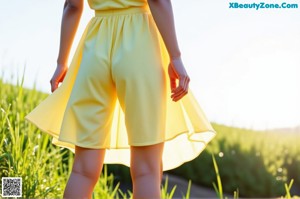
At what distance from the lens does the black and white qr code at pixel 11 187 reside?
2707 mm

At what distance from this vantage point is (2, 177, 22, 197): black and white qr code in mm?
2707

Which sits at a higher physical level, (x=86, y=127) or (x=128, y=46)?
(x=128, y=46)

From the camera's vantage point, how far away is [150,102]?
82.6 inches

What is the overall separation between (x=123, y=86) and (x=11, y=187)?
963mm

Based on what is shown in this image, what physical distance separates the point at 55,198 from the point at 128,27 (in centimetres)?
139

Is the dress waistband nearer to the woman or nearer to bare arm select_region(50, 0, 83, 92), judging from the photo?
the woman

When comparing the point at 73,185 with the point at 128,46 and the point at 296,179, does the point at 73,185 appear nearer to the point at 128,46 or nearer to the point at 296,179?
the point at 128,46

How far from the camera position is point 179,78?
209cm

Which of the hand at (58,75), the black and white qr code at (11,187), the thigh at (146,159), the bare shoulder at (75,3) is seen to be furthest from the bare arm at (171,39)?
the black and white qr code at (11,187)

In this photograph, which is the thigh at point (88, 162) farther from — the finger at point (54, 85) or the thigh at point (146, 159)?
the finger at point (54, 85)

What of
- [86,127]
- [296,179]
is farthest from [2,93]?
[296,179]

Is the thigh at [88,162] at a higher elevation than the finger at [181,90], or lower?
lower

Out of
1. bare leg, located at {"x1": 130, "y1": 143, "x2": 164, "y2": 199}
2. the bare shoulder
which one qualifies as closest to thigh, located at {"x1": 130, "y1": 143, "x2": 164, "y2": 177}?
bare leg, located at {"x1": 130, "y1": 143, "x2": 164, "y2": 199}

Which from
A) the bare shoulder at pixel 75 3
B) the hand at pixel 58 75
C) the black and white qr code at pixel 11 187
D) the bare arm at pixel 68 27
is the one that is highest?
the bare shoulder at pixel 75 3
